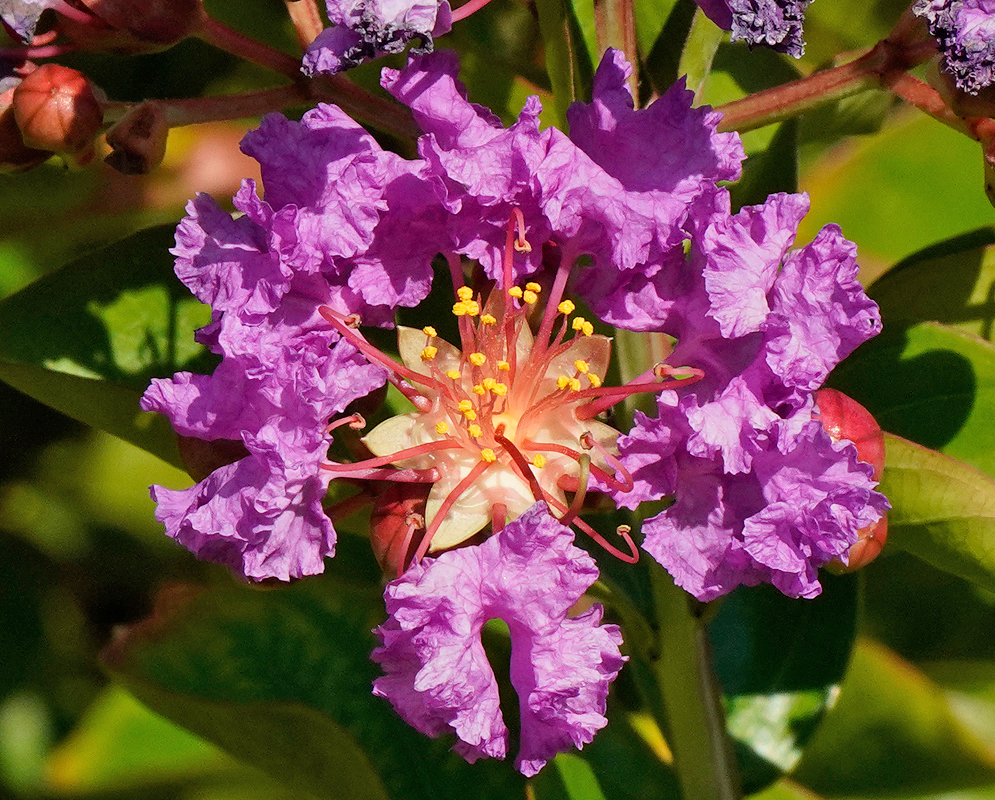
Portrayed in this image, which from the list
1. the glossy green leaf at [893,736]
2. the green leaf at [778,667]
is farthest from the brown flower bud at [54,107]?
Answer: the glossy green leaf at [893,736]

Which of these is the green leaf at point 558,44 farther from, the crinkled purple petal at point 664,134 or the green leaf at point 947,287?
the green leaf at point 947,287

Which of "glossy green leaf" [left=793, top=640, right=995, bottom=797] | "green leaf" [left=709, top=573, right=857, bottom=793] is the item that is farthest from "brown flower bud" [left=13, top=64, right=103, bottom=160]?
"glossy green leaf" [left=793, top=640, right=995, bottom=797]

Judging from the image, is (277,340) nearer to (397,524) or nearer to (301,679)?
(397,524)

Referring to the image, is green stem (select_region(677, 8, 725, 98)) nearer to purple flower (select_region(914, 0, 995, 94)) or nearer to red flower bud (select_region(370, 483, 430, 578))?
purple flower (select_region(914, 0, 995, 94))

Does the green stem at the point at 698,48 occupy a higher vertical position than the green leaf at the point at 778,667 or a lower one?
higher

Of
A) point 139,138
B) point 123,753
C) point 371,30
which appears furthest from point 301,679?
point 371,30

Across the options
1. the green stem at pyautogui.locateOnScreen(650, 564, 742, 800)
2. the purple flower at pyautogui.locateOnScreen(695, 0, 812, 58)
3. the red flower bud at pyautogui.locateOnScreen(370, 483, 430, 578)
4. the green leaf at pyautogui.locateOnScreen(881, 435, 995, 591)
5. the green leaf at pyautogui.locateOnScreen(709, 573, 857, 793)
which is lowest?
the green leaf at pyautogui.locateOnScreen(709, 573, 857, 793)

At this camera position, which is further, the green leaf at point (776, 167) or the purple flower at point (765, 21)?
the green leaf at point (776, 167)
